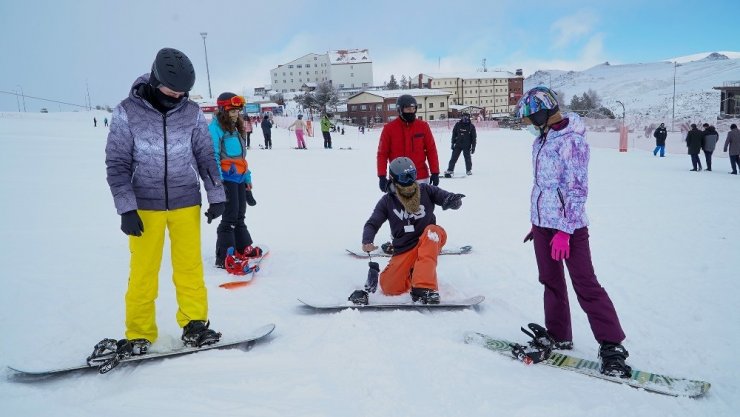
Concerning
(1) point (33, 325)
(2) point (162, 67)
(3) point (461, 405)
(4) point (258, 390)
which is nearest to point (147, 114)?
(2) point (162, 67)

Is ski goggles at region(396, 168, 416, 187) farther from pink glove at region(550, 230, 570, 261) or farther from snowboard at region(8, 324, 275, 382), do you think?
snowboard at region(8, 324, 275, 382)

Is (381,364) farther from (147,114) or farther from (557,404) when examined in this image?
(147,114)

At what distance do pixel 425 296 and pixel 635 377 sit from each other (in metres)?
1.67

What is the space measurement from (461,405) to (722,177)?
13925 mm

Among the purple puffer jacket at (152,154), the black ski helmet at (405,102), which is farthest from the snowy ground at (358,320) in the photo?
the black ski helmet at (405,102)

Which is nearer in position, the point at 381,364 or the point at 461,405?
the point at 461,405

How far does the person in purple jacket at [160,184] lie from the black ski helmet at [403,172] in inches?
61.7

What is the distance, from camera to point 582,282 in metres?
2.94

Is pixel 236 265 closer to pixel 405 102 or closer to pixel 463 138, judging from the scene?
pixel 405 102

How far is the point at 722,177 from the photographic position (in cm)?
1251

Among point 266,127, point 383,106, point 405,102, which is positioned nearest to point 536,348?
point 405,102

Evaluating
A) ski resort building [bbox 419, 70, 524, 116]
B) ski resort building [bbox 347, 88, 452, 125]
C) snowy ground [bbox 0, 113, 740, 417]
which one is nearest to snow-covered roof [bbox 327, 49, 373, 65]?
ski resort building [bbox 419, 70, 524, 116]

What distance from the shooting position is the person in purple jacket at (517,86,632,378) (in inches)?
112

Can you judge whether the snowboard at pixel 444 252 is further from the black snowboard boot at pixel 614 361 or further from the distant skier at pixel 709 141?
the distant skier at pixel 709 141
